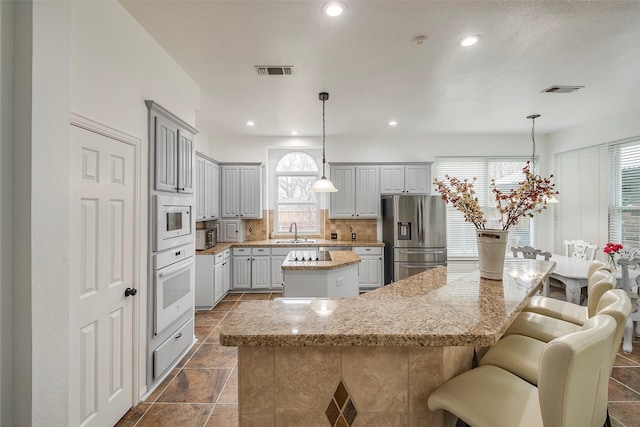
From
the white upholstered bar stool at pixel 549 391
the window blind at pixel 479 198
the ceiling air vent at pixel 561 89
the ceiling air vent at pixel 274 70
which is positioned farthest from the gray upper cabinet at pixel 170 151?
the window blind at pixel 479 198

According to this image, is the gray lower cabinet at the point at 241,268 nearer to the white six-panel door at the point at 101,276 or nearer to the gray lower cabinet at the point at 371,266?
the gray lower cabinet at the point at 371,266

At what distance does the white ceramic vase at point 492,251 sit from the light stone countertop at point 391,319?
0.47 feet

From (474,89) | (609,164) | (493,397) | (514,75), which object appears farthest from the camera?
(609,164)

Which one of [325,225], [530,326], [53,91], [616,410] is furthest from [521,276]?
[325,225]

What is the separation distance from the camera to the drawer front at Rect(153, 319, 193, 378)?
245 cm

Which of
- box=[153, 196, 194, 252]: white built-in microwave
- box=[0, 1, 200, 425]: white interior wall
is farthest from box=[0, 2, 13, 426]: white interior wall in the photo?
box=[153, 196, 194, 252]: white built-in microwave

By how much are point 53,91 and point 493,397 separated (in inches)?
88.6

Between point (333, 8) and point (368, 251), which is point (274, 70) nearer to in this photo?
point (333, 8)

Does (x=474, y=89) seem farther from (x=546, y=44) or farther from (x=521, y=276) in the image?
(x=521, y=276)

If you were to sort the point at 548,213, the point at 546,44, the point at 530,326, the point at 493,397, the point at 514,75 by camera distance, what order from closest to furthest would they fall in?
the point at 493,397 → the point at 530,326 → the point at 546,44 → the point at 514,75 → the point at 548,213

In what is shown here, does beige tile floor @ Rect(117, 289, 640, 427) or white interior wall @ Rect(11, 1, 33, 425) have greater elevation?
white interior wall @ Rect(11, 1, 33, 425)

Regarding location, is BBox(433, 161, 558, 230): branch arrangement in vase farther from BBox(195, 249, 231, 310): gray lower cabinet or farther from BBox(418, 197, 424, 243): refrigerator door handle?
BBox(195, 249, 231, 310): gray lower cabinet

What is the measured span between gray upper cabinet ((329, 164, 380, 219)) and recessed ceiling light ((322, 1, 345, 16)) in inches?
131

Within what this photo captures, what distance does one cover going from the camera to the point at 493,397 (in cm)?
110
